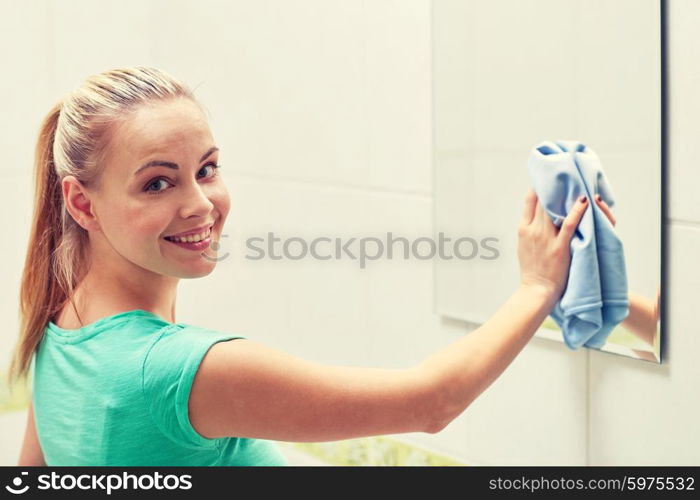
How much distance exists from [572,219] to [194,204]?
442 millimetres

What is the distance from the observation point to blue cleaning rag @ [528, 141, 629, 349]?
1069 millimetres

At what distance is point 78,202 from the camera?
1119 mm

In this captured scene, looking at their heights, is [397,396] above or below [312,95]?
below

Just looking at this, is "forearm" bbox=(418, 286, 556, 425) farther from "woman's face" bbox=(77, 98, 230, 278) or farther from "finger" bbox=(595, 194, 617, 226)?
"woman's face" bbox=(77, 98, 230, 278)

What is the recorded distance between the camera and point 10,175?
2010mm

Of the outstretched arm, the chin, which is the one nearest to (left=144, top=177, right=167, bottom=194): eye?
the chin

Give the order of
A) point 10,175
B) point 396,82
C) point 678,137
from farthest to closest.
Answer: point 10,175 < point 396,82 < point 678,137

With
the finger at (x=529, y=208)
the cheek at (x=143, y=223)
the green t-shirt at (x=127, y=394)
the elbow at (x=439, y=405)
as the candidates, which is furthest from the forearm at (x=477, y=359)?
the cheek at (x=143, y=223)

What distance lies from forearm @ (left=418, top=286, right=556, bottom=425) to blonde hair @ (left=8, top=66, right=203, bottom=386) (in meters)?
0.43

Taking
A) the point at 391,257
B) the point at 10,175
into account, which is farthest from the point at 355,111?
the point at 10,175

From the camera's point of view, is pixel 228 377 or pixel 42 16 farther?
pixel 42 16

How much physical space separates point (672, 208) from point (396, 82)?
0.54 meters
